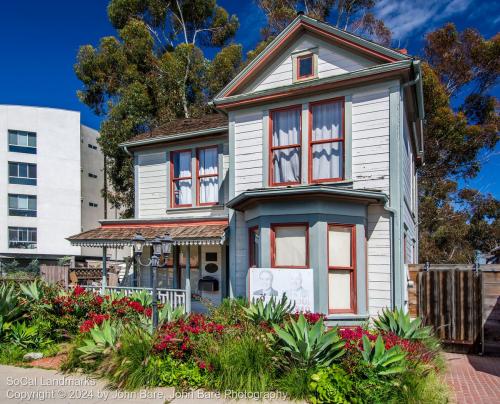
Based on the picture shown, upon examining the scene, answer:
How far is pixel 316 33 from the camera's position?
1009 centimetres

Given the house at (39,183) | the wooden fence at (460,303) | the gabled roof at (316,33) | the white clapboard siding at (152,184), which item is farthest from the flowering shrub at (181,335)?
the house at (39,183)

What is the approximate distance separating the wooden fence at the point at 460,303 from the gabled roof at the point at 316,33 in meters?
5.34

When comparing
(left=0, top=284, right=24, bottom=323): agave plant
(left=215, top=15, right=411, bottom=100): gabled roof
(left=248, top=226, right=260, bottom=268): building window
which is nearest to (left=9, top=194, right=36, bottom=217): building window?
(left=0, top=284, right=24, bottom=323): agave plant

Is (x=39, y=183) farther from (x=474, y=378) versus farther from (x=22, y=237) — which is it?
(x=474, y=378)

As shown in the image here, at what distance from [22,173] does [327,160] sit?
3780cm

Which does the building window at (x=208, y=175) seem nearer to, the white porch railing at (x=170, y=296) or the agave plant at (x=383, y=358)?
the white porch railing at (x=170, y=296)

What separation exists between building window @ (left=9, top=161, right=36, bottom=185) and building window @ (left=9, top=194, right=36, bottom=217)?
57.0 inches

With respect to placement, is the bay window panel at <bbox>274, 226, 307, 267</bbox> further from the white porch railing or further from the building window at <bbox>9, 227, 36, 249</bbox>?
the building window at <bbox>9, 227, 36, 249</bbox>

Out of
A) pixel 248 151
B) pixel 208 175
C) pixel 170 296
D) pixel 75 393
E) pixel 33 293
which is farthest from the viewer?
pixel 208 175

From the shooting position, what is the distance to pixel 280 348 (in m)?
A: 5.98

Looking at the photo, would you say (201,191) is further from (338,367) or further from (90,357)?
(338,367)

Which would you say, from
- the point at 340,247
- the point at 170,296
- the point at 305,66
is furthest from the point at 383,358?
the point at 305,66

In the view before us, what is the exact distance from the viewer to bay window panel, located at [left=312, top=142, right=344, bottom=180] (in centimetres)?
965

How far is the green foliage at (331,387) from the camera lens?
5266 mm
